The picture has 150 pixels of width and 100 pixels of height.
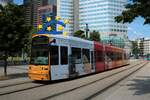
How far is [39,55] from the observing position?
17.5m

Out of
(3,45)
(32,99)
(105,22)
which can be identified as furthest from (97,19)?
(32,99)

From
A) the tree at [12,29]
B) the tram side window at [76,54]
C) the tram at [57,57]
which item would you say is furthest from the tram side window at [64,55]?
the tree at [12,29]

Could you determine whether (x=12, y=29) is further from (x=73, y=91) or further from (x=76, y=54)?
(x=73, y=91)

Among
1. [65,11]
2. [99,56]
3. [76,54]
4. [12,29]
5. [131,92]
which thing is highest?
[65,11]

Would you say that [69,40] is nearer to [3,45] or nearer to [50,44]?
[50,44]

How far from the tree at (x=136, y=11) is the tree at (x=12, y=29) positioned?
1040 centimetres

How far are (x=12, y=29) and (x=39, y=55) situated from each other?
5269 mm

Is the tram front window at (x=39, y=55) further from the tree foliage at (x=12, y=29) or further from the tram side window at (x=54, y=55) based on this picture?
the tree foliage at (x=12, y=29)

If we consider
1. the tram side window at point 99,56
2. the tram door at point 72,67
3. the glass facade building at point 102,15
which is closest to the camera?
the tram door at point 72,67

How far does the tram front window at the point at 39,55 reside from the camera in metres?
17.2

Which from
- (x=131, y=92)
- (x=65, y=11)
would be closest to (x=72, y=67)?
(x=131, y=92)

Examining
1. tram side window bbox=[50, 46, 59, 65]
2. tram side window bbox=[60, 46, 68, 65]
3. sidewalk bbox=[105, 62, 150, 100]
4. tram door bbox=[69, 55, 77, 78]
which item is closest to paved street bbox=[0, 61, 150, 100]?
sidewalk bbox=[105, 62, 150, 100]

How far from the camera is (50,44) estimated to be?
17.4 m

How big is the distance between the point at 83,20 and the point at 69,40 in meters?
145
